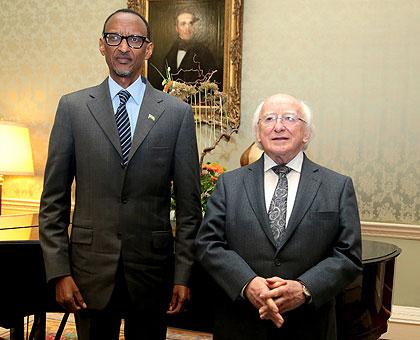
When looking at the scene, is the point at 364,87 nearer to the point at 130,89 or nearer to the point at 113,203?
the point at 130,89

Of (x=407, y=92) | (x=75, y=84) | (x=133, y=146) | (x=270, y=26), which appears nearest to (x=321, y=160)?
(x=407, y=92)

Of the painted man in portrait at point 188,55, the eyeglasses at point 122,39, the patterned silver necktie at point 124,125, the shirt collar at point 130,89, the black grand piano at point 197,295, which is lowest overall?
the black grand piano at point 197,295

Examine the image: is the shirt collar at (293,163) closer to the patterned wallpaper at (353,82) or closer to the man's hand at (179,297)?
the man's hand at (179,297)

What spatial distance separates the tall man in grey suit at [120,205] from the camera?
79.1 inches

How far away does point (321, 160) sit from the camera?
14.2 ft

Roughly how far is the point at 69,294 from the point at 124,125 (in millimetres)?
617

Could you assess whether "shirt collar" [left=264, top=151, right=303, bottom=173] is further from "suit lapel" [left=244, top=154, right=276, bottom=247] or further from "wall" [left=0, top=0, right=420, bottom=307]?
"wall" [left=0, top=0, right=420, bottom=307]

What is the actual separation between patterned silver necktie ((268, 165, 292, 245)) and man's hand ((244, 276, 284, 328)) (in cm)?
17

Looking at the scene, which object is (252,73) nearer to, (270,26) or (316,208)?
(270,26)

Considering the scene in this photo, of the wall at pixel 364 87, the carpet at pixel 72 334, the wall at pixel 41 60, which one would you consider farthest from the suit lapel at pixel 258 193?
the wall at pixel 41 60

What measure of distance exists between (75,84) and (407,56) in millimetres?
2738

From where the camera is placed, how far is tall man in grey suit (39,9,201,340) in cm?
201

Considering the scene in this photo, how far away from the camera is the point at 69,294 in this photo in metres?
1.98

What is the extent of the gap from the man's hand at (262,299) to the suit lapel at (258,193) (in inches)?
5.9
